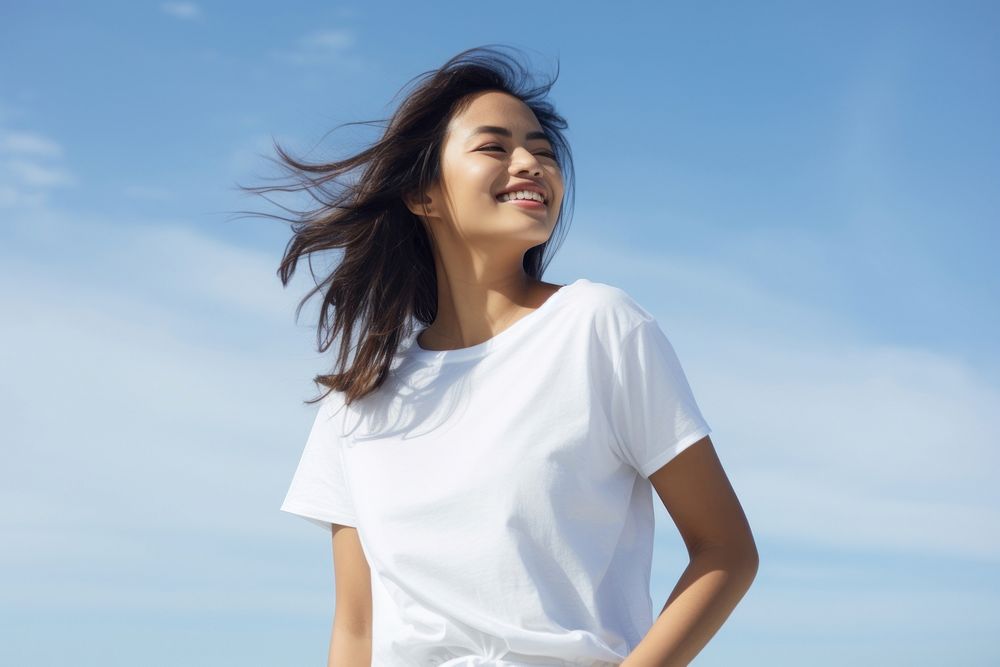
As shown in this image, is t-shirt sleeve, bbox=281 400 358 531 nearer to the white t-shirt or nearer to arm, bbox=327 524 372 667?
arm, bbox=327 524 372 667

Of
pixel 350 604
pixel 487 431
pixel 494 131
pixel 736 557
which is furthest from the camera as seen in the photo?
pixel 350 604

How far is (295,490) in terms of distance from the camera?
3.21 metres

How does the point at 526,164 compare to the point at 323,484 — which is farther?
the point at 323,484

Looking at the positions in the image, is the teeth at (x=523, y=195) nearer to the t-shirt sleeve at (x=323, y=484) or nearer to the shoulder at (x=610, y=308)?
the shoulder at (x=610, y=308)

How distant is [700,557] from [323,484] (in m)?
1.15

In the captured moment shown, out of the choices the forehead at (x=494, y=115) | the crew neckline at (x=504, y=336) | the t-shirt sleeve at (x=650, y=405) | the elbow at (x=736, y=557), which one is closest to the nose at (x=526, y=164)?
the forehead at (x=494, y=115)

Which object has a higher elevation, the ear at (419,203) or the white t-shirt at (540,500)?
the ear at (419,203)

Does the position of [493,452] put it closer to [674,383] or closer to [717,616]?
[674,383]

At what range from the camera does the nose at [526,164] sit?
9.43 feet

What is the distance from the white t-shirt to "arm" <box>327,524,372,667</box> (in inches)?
11.2

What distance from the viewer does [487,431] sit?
8.70 ft

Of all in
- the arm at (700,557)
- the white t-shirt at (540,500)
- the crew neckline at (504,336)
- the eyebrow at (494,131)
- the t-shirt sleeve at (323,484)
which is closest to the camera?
the arm at (700,557)

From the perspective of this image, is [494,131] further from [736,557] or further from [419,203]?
[736,557]

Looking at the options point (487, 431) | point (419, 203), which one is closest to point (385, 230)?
point (419, 203)
